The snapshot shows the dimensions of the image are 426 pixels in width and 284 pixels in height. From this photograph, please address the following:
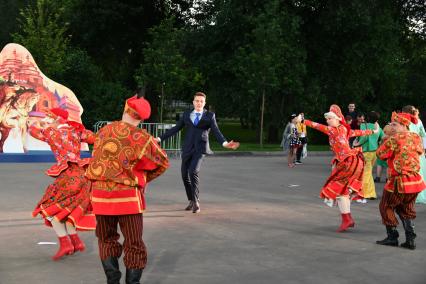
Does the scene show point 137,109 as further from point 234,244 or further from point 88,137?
point 234,244

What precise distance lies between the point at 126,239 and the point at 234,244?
292 centimetres

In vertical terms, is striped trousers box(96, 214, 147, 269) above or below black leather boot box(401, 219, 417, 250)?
above

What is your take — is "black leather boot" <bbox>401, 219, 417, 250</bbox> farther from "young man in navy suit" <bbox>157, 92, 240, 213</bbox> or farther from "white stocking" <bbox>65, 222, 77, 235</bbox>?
"white stocking" <bbox>65, 222, 77, 235</bbox>

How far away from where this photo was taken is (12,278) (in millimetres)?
6609

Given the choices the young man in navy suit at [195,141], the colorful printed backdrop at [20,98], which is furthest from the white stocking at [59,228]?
the colorful printed backdrop at [20,98]

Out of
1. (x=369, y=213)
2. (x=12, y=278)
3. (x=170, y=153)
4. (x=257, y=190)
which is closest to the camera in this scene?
(x=12, y=278)

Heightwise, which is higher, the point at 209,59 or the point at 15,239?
the point at 209,59

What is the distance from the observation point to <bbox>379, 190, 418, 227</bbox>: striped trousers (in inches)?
337

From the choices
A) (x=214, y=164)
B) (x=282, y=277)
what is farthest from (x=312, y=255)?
(x=214, y=164)

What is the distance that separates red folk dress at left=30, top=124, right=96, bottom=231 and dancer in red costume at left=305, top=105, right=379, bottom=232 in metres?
3.55

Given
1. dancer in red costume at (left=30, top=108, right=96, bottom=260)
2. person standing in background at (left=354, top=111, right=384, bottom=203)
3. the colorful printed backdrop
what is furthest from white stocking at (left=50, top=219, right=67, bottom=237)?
the colorful printed backdrop

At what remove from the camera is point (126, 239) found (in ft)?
18.9

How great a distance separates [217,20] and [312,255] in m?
28.3

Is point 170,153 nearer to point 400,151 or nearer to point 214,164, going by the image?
point 214,164
